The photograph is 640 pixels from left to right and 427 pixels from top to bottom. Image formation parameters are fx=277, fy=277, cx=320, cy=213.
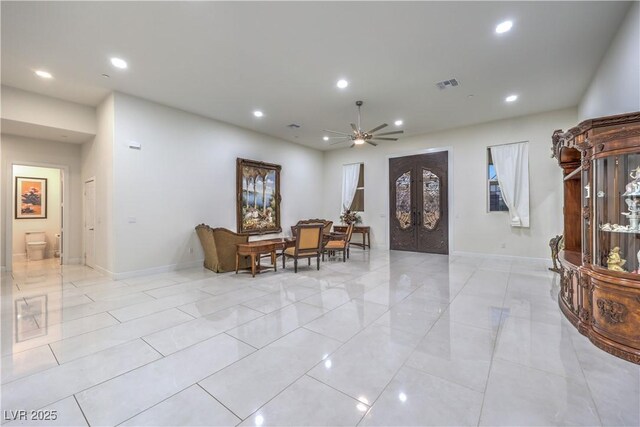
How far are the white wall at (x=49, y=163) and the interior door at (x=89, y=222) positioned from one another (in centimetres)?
44

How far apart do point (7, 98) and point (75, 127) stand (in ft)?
3.07

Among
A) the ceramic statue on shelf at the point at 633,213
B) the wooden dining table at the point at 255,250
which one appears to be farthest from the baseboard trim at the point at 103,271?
the ceramic statue on shelf at the point at 633,213

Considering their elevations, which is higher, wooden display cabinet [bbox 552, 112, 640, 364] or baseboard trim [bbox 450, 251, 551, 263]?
wooden display cabinet [bbox 552, 112, 640, 364]

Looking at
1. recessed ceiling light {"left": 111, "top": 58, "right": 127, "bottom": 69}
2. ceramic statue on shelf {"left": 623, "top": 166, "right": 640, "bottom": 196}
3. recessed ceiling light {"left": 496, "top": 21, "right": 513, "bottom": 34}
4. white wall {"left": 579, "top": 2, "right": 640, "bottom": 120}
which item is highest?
recessed ceiling light {"left": 111, "top": 58, "right": 127, "bottom": 69}

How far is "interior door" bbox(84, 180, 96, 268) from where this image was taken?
5957 millimetres

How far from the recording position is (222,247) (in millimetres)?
5512

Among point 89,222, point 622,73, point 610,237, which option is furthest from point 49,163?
point 622,73

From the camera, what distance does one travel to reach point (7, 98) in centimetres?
474

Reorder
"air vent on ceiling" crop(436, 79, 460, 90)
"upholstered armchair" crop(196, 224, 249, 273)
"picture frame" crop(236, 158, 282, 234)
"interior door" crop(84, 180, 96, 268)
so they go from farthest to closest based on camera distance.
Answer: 1. "picture frame" crop(236, 158, 282, 234)
2. "interior door" crop(84, 180, 96, 268)
3. "upholstered armchair" crop(196, 224, 249, 273)
4. "air vent on ceiling" crop(436, 79, 460, 90)

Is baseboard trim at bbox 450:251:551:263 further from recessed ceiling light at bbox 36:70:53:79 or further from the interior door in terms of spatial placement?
recessed ceiling light at bbox 36:70:53:79

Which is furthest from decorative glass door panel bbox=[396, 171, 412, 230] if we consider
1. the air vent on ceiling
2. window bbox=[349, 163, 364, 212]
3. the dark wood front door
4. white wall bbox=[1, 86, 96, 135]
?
white wall bbox=[1, 86, 96, 135]

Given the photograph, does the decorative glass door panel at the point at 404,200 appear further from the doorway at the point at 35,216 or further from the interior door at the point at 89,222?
the doorway at the point at 35,216

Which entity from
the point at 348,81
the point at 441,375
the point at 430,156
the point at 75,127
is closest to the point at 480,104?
the point at 430,156

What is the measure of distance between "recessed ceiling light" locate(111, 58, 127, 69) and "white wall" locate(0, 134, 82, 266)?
3.74 m
